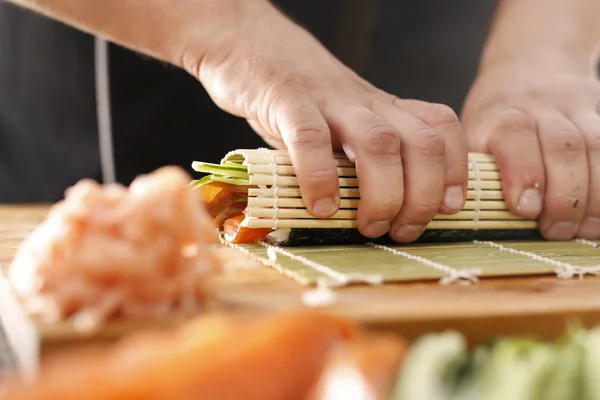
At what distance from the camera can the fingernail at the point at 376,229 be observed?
4.69 ft

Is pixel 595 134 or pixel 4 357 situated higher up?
pixel 595 134

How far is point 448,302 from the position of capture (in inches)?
39.0

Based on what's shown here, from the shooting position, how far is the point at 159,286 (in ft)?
2.87

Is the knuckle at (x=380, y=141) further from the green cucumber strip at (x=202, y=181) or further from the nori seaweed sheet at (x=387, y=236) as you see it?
the green cucumber strip at (x=202, y=181)

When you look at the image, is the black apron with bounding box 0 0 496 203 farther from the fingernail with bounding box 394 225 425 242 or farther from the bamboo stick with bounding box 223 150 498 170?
the fingernail with bounding box 394 225 425 242

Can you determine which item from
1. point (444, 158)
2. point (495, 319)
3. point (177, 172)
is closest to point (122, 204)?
point (177, 172)

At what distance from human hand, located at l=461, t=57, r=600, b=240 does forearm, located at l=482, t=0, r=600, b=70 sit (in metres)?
0.20

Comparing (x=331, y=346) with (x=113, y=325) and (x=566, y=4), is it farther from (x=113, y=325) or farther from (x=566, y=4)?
(x=566, y=4)

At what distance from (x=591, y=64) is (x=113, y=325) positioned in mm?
1710

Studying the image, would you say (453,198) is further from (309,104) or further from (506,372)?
(506,372)

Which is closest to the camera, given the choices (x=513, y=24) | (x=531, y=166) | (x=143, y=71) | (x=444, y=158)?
(x=444, y=158)

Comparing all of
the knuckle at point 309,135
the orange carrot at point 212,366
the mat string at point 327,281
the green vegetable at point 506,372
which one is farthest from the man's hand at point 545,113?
the orange carrot at point 212,366

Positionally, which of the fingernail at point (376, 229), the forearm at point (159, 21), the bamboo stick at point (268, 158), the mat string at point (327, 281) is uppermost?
the forearm at point (159, 21)

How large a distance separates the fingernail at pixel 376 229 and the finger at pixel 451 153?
125 millimetres
